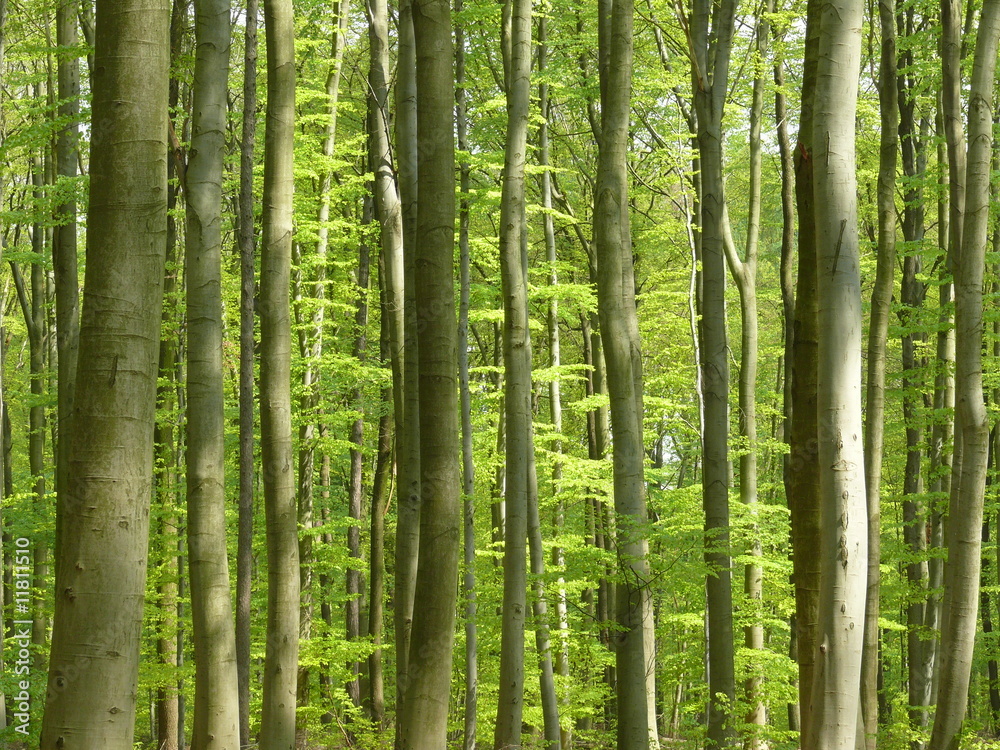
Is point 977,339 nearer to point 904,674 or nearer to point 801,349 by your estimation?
point 801,349

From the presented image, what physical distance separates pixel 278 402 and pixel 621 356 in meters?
2.93

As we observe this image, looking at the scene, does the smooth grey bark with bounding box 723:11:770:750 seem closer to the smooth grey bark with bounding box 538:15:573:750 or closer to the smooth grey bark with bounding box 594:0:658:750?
the smooth grey bark with bounding box 538:15:573:750

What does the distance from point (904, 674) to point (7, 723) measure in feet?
70.2

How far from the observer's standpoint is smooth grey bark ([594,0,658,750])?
734 centimetres

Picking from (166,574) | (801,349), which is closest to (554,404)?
(166,574)

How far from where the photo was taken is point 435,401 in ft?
14.6

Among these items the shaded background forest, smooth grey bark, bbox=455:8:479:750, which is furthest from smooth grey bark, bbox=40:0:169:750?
smooth grey bark, bbox=455:8:479:750

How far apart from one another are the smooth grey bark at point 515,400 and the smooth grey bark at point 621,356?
1.51m

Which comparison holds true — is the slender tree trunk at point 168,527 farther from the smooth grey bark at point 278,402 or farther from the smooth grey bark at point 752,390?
the smooth grey bark at point 752,390

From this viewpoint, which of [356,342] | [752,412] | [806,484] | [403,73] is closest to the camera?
[806,484]

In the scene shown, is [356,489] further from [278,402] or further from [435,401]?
[435,401]

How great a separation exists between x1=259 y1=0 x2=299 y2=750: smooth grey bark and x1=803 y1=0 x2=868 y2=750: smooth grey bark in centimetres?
473

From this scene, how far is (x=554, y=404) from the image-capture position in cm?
1485

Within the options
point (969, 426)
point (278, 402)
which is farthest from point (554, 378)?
point (278, 402)
